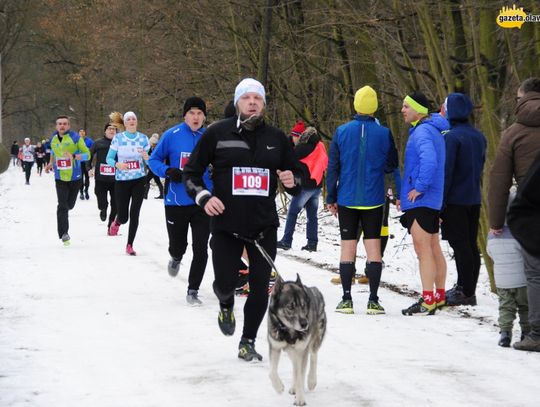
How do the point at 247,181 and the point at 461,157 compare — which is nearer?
the point at 247,181

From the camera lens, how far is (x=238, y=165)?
20.3ft

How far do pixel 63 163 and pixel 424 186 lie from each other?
8246mm

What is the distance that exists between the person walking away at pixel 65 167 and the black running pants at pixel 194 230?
18.6 ft

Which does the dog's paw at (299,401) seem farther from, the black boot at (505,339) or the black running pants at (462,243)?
the black running pants at (462,243)

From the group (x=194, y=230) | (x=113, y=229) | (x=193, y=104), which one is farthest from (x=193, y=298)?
(x=113, y=229)

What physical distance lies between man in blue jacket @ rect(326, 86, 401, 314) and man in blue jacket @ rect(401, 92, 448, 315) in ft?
0.85

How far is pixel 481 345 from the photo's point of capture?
716 centimetres

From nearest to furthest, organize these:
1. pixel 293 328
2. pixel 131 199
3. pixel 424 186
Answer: pixel 293 328 < pixel 424 186 < pixel 131 199

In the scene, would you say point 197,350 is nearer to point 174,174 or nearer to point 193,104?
point 174,174

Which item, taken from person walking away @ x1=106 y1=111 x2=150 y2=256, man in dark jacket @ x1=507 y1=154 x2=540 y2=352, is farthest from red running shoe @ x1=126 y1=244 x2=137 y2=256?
man in dark jacket @ x1=507 y1=154 x2=540 y2=352

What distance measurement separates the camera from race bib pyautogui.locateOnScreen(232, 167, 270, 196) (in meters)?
6.20

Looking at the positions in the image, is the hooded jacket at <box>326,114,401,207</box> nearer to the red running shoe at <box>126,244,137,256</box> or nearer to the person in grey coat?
the person in grey coat

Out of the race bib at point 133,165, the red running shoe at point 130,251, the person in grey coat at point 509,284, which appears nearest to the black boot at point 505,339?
the person in grey coat at point 509,284

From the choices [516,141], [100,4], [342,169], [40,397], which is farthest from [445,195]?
[100,4]
